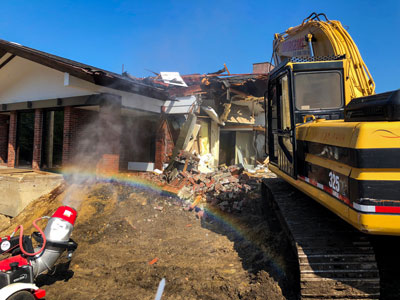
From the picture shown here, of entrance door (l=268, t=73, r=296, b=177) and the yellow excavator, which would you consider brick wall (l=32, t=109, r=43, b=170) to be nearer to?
the yellow excavator

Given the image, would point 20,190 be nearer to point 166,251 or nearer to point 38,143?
point 38,143

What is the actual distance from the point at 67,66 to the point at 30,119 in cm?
1000

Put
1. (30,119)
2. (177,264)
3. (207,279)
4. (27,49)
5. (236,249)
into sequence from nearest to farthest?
(207,279)
(177,264)
(236,249)
(27,49)
(30,119)

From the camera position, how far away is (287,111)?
385cm

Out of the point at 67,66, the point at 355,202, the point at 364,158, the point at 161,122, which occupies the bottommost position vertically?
the point at 355,202

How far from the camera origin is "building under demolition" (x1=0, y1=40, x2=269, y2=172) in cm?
866

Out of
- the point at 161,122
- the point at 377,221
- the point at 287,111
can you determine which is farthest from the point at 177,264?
the point at 161,122

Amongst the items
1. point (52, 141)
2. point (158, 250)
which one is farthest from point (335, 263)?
point (52, 141)

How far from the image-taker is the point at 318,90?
4.04 m

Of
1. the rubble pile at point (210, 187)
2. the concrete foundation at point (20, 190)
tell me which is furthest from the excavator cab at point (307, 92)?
the concrete foundation at point (20, 190)

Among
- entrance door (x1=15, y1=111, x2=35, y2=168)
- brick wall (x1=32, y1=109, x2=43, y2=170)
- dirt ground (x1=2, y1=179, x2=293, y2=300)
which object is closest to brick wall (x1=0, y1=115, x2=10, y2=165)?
entrance door (x1=15, y1=111, x2=35, y2=168)

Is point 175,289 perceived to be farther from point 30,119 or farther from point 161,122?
point 30,119

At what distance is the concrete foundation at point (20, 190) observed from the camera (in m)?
7.74

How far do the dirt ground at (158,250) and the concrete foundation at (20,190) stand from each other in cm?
28
